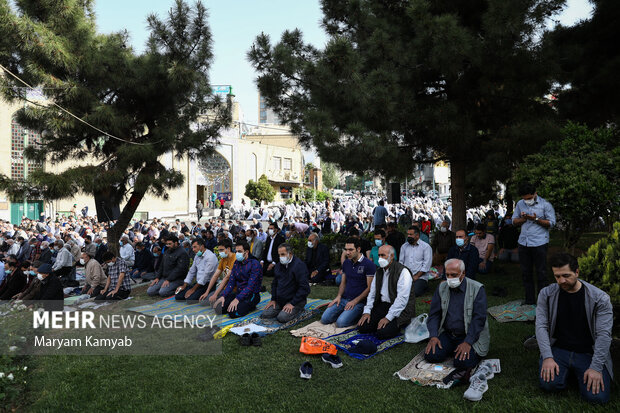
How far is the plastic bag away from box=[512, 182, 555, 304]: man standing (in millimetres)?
1871

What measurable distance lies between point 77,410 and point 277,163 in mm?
53861

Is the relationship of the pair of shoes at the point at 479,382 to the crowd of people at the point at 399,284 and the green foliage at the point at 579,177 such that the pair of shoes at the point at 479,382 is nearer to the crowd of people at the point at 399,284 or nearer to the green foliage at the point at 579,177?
the crowd of people at the point at 399,284

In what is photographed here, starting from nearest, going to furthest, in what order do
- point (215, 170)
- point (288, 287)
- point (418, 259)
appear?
point (288, 287), point (418, 259), point (215, 170)

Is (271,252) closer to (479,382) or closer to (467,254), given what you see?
(467,254)

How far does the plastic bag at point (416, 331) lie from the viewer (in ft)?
17.4

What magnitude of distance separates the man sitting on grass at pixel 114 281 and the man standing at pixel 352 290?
4.37 meters

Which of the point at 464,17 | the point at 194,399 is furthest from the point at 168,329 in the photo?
the point at 464,17

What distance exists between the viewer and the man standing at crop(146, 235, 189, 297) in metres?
8.93

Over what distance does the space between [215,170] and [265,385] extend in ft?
145

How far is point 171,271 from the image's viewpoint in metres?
9.16

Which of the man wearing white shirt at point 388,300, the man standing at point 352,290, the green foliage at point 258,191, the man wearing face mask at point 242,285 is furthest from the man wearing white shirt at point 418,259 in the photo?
the green foliage at point 258,191

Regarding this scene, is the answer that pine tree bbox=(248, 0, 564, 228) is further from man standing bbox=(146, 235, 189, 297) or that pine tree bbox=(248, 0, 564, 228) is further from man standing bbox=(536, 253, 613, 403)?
man standing bbox=(536, 253, 613, 403)

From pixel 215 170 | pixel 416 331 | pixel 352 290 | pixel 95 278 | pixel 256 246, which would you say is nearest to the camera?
pixel 416 331

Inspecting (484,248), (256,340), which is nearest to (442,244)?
(484,248)
